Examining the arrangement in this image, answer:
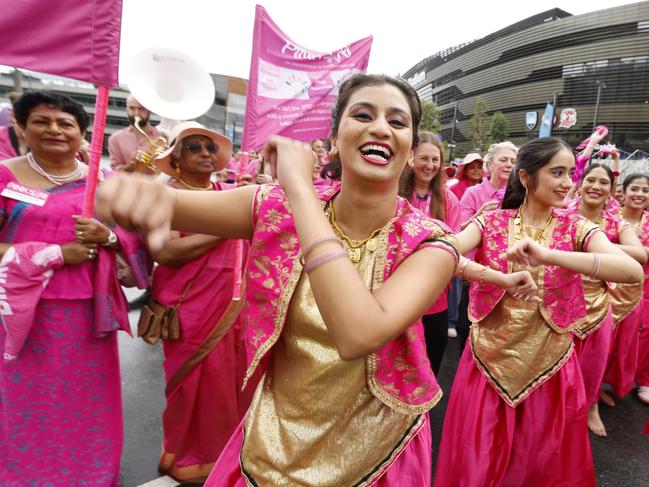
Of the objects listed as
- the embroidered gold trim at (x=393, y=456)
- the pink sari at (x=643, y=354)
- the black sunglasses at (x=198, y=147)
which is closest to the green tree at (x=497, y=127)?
the pink sari at (x=643, y=354)

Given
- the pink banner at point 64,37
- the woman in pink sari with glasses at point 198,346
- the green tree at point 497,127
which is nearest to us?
the pink banner at point 64,37

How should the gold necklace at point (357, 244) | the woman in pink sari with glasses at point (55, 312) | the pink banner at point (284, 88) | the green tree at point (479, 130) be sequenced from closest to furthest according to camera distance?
the gold necklace at point (357, 244) < the woman in pink sari with glasses at point (55, 312) < the pink banner at point (284, 88) < the green tree at point (479, 130)

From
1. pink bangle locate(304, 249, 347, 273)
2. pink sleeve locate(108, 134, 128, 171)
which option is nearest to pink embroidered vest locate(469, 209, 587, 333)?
pink bangle locate(304, 249, 347, 273)

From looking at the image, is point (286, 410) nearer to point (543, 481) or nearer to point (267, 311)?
point (267, 311)

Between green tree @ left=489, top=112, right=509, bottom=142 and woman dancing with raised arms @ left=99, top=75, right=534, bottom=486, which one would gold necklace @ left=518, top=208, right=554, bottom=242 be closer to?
woman dancing with raised arms @ left=99, top=75, right=534, bottom=486

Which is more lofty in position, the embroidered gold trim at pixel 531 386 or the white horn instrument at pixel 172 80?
the white horn instrument at pixel 172 80

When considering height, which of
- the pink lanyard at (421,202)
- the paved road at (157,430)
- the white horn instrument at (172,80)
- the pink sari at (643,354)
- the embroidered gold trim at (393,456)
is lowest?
the paved road at (157,430)

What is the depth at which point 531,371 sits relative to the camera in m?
2.19

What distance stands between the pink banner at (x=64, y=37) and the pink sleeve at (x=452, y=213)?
8.90 ft

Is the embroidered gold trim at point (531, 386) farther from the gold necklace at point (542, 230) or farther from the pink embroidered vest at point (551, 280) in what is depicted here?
the gold necklace at point (542, 230)

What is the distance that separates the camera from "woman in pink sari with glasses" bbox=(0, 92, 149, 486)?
6.43ft

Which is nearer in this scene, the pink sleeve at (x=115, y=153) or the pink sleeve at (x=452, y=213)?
the pink sleeve at (x=452, y=213)

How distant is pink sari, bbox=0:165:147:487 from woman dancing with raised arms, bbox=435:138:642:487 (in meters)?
1.79

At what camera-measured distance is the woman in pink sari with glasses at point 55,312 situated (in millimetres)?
1961
